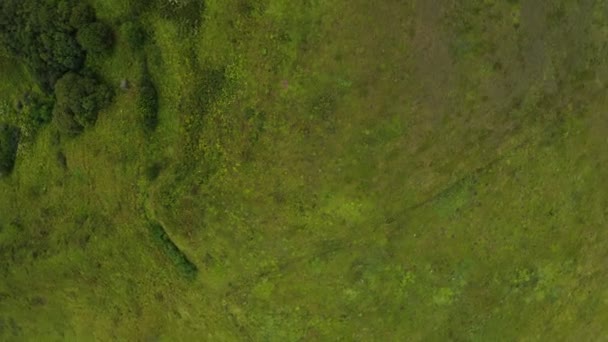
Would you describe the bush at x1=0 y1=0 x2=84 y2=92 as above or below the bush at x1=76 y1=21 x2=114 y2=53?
below

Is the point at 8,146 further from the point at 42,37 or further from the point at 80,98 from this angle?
the point at 42,37

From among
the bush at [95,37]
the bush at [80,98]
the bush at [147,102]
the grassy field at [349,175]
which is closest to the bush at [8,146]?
the grassy field at [349,175]

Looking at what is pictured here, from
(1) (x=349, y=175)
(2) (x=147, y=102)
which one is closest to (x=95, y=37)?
(2) (x=147, y=102)

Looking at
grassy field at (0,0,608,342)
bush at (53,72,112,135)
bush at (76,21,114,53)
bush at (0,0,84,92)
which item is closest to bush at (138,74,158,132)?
grassy field at (0,0,608,342)

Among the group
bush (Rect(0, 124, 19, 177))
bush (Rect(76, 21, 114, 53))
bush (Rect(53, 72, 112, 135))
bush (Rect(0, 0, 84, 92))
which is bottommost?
bush (Rect(0, 124, 19, 177))

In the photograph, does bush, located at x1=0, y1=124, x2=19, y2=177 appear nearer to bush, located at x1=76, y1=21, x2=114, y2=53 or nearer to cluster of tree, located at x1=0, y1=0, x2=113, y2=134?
cluster of tree, located at x1=0, y1=0, x2=113, y2=134

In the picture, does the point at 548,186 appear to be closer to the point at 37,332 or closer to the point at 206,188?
the point at 206,188
